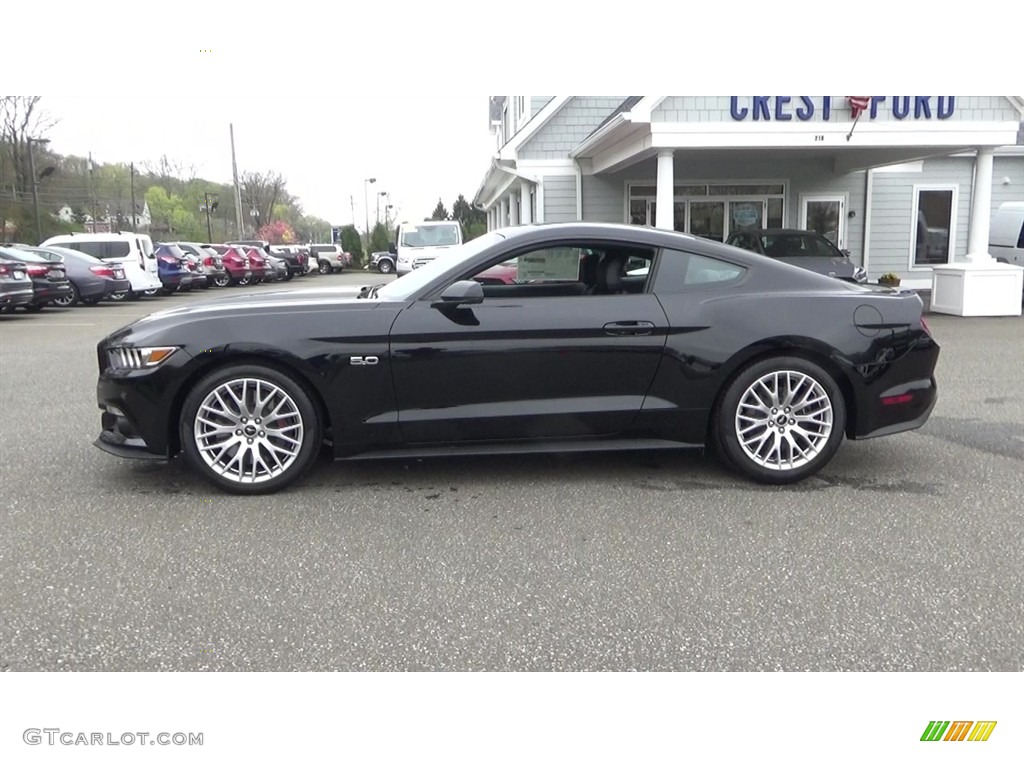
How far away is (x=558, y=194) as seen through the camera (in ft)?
55.7

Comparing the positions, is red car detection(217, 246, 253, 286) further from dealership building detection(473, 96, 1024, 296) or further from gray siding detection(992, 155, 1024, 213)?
gray siding detection(992, 155, 1024, 213)

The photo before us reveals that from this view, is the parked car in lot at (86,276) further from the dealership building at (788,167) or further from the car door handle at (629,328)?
the car door handle at (629,328)

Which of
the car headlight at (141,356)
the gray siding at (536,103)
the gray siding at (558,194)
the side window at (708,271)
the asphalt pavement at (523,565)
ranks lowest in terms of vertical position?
the asphalt pavement at (523,565)

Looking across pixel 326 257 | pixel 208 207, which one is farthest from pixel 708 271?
pixel 208 207

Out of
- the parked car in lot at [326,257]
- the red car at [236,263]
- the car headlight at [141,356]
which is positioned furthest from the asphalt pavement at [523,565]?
the parked car in lot at [326,257]

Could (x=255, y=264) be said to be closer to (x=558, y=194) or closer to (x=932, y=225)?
(x=558, y=194)

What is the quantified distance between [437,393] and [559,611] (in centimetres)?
163

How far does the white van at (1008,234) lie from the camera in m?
17.1

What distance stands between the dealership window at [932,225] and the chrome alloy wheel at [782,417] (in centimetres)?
1577

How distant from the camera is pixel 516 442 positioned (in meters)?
4.61

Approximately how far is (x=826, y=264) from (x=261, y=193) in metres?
68.0

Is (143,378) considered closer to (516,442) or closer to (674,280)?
(516,442)

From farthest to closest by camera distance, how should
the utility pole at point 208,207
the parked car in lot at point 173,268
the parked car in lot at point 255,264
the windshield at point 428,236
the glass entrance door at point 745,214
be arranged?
the utility pole at point 208,207 → the parked car in lot at point 255,264 → the parked car in lot at point 173,268 → the windshield at point 428,236 → the glass entrance door at point 745,214

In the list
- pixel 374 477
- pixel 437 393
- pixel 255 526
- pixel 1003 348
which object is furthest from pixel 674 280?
pixel 1003 348
